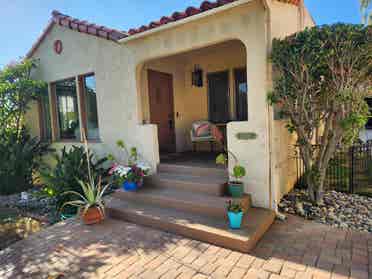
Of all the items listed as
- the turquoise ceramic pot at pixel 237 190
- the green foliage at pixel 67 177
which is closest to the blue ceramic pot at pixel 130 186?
the green foliage at pixel 67 177

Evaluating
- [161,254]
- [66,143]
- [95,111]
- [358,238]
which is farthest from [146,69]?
[358,238]

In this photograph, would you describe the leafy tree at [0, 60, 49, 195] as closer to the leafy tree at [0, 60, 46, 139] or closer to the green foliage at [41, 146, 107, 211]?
the leafy tree at [0, 60, 46, 139]

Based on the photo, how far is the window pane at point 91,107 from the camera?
20.6 feet

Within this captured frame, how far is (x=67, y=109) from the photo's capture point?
277 inches

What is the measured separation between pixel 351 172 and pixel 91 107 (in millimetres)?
6814

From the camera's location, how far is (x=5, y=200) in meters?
6.30

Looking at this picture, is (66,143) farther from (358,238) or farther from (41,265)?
(358,238)

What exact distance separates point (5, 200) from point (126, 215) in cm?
477

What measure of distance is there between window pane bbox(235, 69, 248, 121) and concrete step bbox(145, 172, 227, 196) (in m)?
2.74

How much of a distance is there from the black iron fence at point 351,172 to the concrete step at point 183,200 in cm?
237

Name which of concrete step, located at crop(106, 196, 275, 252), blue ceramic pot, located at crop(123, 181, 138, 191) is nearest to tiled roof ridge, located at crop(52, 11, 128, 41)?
blue ceramic pot, located at crop(123, 181, 138, 191)

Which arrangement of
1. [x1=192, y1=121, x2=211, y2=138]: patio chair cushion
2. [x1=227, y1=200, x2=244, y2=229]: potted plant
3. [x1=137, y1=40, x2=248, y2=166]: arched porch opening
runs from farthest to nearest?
[x1=137, y1=40, x2=248, y2=166]: arched porch opening → [x1=192, y1=121, x2=211, y2=138]: patio chair cushion → [x1=227, y1=200, x2=244, y2=229]: potted plant

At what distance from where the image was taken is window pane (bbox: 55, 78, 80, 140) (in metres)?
6.80

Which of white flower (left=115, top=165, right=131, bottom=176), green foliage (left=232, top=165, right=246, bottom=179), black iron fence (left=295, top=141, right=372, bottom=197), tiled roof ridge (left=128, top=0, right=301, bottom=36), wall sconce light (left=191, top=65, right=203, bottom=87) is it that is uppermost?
tiled roof ridge (left=128, top=0, right=301, bottom=36)
